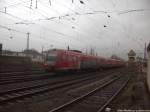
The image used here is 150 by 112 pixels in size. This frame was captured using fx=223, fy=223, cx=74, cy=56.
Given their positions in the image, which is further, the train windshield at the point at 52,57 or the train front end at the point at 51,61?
the train windshield at the point at 52,57

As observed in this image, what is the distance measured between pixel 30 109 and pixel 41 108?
49cm

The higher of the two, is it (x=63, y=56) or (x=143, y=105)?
(x=63, y=56)

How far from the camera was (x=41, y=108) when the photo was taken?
9758mm

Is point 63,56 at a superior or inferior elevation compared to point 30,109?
superior

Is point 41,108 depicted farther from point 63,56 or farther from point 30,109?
point 63,56

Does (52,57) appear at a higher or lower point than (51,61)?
higher

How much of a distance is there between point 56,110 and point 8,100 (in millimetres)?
2923

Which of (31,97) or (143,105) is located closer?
(143,105)

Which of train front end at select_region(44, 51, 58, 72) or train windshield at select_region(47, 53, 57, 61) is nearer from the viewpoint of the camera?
train front end at select_region(44, 51, 58, 72)

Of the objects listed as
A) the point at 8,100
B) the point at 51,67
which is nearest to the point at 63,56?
the point at 51,67

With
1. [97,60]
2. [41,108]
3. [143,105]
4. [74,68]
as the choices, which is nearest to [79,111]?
[41,108]

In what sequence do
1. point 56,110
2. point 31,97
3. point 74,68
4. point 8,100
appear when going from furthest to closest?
point 74,68 → point 31,97 → point 8,100 → point 56,110

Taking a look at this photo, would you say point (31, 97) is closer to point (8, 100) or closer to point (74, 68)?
point (8, 100)

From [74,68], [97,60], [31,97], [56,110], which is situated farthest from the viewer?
[97,60]
